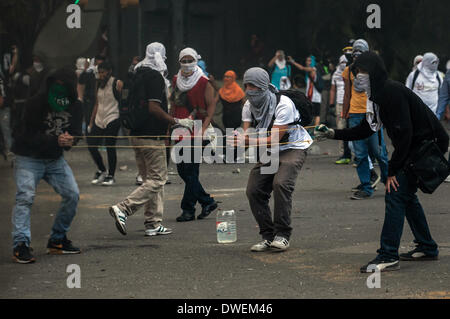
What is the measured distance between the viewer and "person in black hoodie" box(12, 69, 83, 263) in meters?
7.74

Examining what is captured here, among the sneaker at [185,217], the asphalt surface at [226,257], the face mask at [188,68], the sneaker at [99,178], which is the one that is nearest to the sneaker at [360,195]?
the asphalt surface at [226,257]

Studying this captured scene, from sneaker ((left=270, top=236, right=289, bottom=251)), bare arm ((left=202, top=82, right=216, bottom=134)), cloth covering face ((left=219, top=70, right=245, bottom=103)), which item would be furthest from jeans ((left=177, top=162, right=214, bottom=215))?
cloth covering face ((left=219, top=70, right=245, bottom=103))

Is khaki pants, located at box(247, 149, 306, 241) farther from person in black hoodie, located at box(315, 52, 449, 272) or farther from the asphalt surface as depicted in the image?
person in black hoodie, located at box(315, 52, 449, 272)

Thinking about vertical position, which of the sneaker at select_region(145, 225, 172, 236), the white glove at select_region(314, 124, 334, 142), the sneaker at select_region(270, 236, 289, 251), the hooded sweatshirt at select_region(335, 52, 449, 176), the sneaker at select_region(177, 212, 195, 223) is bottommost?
the sneaker at select_region(177, 212, 195, 223)

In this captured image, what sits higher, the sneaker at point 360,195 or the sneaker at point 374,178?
the sneaker at point 374,178

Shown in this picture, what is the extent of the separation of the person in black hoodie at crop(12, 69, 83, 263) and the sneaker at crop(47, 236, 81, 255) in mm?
Result: 153

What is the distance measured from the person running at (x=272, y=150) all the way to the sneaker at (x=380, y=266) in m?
1.07

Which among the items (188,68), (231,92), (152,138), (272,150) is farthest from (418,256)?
(231,92)

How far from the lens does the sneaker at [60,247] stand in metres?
8.11

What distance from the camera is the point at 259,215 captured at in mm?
8109

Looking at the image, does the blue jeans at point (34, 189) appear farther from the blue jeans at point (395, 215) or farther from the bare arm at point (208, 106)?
the blue jeans at point (395, 215)

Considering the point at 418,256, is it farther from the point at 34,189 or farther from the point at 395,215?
the point at 34,189

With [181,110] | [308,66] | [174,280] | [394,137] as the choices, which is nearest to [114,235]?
[181,110]

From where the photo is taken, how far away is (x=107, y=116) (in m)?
13.3
